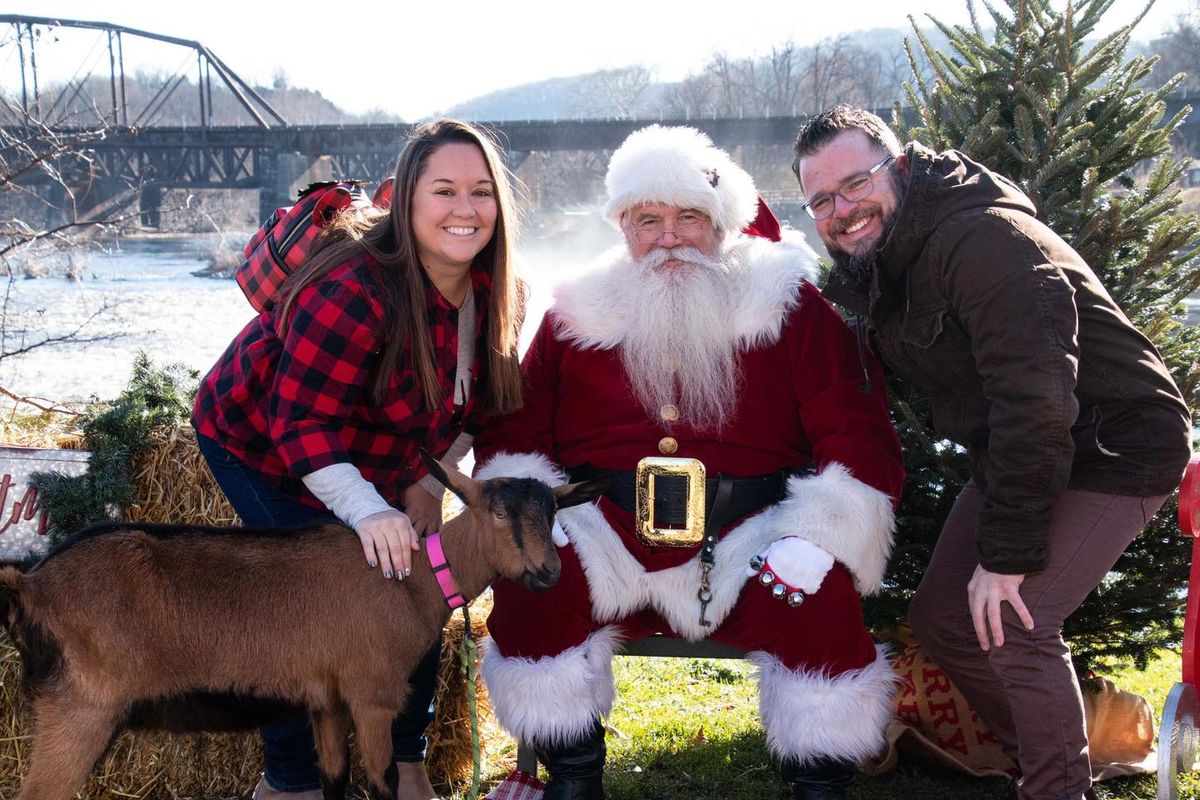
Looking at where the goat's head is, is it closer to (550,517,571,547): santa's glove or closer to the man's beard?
(550,517,571,547): santa's glove

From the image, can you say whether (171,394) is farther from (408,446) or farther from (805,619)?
(805,619)

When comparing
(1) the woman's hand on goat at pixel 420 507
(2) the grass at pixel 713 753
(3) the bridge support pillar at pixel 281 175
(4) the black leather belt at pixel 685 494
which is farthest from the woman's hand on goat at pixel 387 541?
(3) the bridge support pillar at pixel 281 175

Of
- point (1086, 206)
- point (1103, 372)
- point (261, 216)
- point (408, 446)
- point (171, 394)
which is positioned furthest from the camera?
point (261, 216)

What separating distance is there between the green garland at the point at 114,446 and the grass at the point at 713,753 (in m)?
1.83

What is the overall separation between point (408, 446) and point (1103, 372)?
2172mm

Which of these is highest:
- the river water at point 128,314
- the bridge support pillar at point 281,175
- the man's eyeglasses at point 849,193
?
the bridge support pillar at point 281,175

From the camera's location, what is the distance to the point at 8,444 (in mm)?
3932

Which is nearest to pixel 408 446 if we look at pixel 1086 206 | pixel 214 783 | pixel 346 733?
pixel 346 733

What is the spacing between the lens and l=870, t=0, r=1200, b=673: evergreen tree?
383cm

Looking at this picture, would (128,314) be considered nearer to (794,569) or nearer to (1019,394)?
(794,569)

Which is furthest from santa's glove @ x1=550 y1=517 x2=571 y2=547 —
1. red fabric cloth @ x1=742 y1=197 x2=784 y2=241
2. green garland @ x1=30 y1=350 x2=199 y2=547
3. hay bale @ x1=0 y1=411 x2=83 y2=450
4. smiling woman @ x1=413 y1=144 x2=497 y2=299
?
hay bale @ x1=0 y1=411 x2=83 y2=450

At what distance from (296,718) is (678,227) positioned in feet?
7.22

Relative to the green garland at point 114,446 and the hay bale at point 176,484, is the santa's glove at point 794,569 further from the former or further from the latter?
the green garland at point 114,446

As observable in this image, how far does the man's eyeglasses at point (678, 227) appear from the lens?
3865mm
